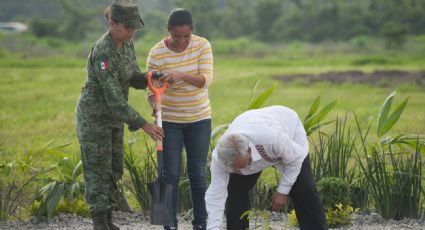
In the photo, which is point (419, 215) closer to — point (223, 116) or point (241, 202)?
point (241, 202)

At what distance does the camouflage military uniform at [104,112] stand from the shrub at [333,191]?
1.43m

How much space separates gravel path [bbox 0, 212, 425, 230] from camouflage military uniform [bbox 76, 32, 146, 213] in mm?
613

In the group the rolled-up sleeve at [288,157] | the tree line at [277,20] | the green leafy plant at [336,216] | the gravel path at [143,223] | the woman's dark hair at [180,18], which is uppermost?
the tree line at [277,20]

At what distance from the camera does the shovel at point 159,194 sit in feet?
17.7

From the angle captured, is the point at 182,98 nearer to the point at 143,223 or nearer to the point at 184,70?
the point at 184,70

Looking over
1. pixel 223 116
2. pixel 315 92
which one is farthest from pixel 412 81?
pixel 223 116

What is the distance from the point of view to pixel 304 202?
487 centimetres

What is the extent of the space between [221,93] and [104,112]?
46.3ft

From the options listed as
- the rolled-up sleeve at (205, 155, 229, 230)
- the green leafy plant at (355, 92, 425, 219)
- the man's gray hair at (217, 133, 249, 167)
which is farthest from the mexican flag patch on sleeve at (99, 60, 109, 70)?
the green leafy plant at (355, 92, 425, 219)

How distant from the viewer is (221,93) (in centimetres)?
1953

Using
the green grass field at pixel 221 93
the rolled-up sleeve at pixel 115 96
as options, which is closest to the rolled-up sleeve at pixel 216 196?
the rolled-up sleeve at pixel 115 96

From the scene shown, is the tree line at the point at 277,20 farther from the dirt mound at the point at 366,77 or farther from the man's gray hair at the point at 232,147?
the man's gray hair at the point at 232,147

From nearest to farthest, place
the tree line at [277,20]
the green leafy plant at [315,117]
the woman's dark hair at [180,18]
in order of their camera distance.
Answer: the woman's dark hair at [180,18] < the green leafy plant at [315,117] < the tree line at [277,20]

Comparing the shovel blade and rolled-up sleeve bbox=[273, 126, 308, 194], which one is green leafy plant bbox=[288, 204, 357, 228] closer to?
the shovel blade
